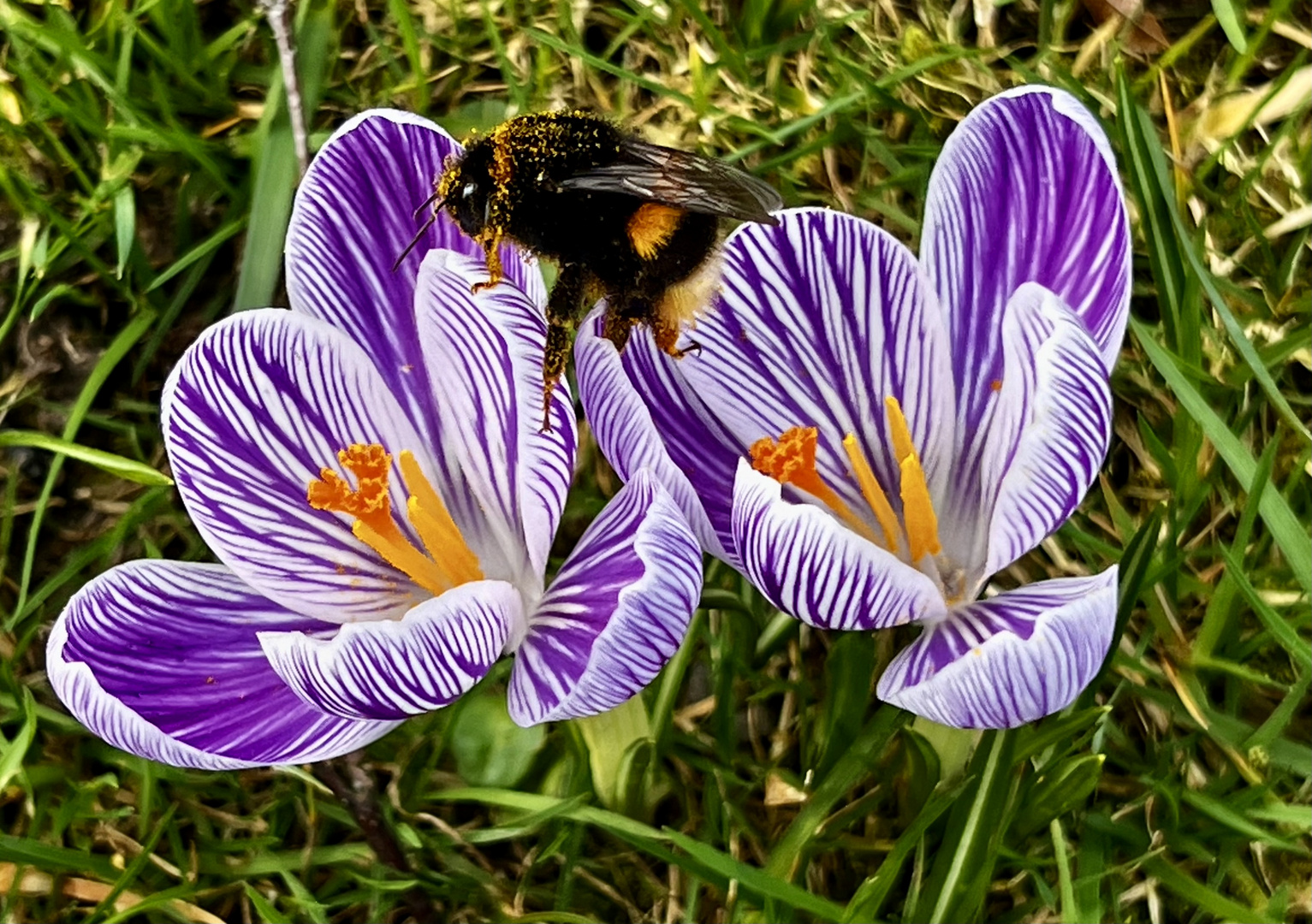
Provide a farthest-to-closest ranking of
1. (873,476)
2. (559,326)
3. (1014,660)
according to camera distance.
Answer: (873,476) → (559,326) → (1014,660)

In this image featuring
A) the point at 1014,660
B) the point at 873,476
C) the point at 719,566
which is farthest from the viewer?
the point at 719,566

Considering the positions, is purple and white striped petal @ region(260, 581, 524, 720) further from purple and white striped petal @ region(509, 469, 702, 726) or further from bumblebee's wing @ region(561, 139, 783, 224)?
bumblebee's wing @ region(561, 139, 783, 224)

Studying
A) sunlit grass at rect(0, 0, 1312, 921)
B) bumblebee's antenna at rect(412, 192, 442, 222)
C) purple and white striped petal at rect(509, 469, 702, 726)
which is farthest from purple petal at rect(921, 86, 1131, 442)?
bumblebee's antenna at rect(412, 192, 442, 222)

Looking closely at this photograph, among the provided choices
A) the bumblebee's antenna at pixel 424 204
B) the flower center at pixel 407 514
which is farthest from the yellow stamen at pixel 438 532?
the bumblebee's antenna at pixel 424 204

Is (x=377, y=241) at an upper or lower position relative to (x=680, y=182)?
lower

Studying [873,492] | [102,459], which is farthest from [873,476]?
[102,459]

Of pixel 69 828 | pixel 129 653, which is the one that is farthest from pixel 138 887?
pixel 129 653

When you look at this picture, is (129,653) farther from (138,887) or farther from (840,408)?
(840,408)

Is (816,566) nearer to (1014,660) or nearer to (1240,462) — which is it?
(1014,660)
